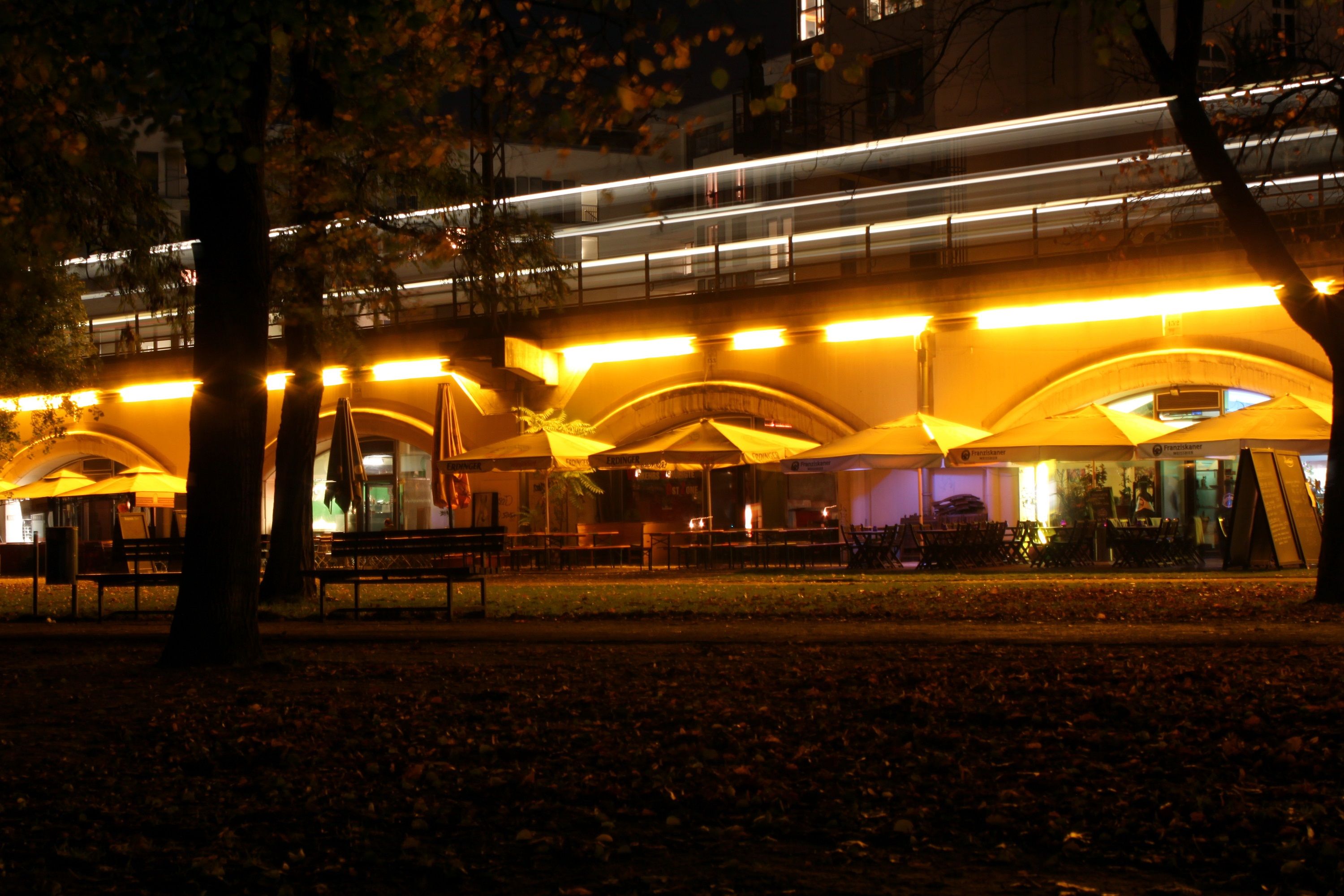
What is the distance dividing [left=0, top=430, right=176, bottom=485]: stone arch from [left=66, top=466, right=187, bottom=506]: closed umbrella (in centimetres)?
315

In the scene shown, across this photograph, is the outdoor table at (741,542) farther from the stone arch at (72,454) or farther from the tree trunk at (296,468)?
the stone arch at (72,454)

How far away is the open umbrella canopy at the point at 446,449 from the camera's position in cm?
2459

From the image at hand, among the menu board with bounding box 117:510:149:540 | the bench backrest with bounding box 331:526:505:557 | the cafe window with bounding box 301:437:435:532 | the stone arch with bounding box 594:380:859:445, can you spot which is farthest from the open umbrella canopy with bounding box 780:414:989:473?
the menu board with bounding box 117:510:149:540

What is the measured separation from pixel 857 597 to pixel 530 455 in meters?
8.73

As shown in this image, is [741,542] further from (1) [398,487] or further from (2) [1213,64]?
(2) [1213,64]

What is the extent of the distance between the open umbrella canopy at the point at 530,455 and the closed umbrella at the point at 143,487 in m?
7.12

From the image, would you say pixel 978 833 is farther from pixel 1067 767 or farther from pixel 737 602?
pixel 737 602

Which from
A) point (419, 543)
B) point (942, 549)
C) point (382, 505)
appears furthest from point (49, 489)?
point (942, 549)

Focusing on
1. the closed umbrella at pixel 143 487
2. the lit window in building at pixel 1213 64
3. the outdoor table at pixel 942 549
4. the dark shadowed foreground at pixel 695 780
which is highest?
the lit window in building at pixel 1213 64

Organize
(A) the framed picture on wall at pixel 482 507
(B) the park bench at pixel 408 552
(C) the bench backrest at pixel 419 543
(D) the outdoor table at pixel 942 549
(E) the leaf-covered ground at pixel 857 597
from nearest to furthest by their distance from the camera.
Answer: (E) the leaf-covered ground at pixel 857 597 < (B) the park bench at pixel 408 552 < (C) the bench backrest at pixel 419 543 < (D) the outdoor table at pixel 942 549 < (A) the framed picture on wall at pixel 482 507

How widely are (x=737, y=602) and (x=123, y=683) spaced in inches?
282

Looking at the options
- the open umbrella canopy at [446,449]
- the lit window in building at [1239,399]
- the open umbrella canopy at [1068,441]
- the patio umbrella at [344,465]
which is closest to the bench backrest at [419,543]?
the patio umbrella at [344,465]

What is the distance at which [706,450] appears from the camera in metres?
21.2

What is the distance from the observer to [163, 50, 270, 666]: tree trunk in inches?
363
